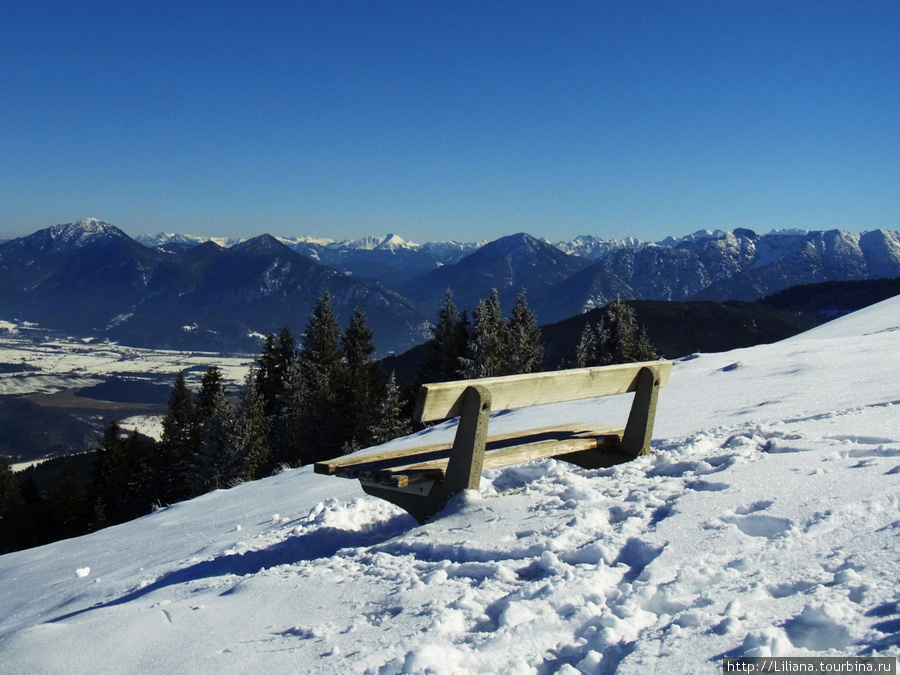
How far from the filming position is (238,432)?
30.8 m

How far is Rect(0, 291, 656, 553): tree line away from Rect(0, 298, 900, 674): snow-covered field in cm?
2523

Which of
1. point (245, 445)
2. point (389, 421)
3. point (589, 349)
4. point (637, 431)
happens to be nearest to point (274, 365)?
point (245, 445)

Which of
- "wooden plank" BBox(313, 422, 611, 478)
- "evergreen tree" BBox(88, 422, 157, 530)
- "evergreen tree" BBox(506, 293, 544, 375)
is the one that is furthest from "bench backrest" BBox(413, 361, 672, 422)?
"evergreen tree" BBox(88, 422, 157, 530)

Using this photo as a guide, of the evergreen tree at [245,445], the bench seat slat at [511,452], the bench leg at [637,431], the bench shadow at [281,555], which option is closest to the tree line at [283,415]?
the evergreen tree at [245,445]

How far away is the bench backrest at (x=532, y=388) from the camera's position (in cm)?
530

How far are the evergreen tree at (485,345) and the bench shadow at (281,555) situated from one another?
31033mm

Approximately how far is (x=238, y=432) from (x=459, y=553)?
2821 centimetres

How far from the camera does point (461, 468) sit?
18.8 feet

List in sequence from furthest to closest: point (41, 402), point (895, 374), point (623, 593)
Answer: point (41, 402) → point (895, 374) → point (623, 593)

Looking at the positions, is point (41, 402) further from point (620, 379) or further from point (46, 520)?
point (620, 379)

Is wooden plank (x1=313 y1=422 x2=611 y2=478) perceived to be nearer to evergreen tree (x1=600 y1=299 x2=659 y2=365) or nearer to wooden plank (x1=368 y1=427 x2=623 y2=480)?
wooden plank (x1=368 y1=427 x2=623 y2=480)

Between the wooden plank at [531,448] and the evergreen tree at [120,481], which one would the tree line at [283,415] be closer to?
the evergreen tree at [120,481]

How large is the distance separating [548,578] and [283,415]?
3633cm

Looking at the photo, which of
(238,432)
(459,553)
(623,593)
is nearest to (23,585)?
(459,553)
